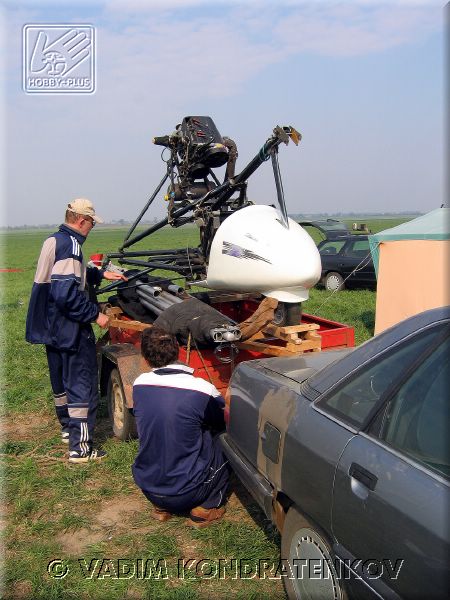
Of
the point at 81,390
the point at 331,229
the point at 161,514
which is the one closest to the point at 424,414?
the point at 161,514

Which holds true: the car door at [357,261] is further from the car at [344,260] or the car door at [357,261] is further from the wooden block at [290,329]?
the wooden block at [290,329]

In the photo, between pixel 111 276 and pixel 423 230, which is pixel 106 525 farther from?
pixel 423 230

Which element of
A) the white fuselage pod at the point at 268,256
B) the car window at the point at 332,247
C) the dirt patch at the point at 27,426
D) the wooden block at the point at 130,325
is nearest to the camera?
the white fuselage pod at the point at 268,256

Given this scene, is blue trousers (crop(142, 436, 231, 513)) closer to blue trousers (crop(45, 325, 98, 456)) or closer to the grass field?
the grass field

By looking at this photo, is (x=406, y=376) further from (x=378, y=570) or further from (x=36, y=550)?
(x=36, y=550)

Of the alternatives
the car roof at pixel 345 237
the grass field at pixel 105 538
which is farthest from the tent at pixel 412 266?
the car roof at pixel 345 237

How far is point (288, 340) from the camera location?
4.38 m

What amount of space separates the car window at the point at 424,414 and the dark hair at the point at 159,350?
5.82 feet

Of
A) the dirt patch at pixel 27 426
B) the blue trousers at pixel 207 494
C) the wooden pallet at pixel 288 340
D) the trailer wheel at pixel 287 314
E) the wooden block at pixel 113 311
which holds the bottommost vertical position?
the dirt patch at pixel 27 426

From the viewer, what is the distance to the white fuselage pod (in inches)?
174

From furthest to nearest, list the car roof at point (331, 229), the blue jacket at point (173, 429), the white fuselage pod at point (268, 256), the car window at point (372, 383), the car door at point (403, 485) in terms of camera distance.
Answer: the car roof at point (331, 229)
the white fuselage pod at point (268, 256)
the blue jacket at point (173, 429)
the car window at point (372, 383)
the car door at point (403, 485)

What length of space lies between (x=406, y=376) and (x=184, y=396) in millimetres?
1667

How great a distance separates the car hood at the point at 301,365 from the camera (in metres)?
2.97

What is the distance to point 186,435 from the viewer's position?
3.37 metres
